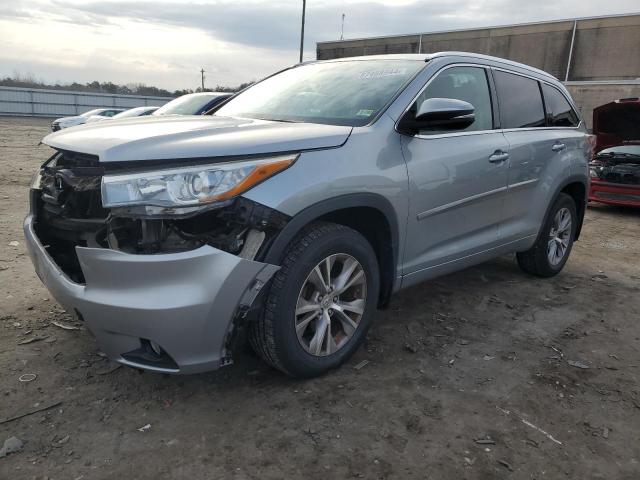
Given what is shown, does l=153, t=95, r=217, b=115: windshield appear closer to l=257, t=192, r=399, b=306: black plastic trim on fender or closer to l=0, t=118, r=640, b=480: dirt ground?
l=0, t=118, r=640, b=480: dirt ground

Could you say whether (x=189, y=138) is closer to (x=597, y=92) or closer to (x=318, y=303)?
(x=318, y=303)

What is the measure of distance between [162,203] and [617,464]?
227 centimetres

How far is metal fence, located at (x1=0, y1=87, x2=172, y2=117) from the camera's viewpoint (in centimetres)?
3488

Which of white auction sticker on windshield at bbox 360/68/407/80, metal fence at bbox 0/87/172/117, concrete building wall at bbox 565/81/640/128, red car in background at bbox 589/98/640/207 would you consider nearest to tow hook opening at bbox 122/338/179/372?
white auction sticker on windshield at bbox 360/68/407/80

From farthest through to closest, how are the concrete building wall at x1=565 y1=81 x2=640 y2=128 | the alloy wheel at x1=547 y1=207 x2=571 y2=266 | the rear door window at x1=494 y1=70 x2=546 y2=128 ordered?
the concrete building wall at x1=565 y1=81 x2=640 y2=128, the alloy wheel at x1=547 y1=207 x2=571 y2=266, the rear door window at x1=494 y1=70 x2=546 y2=128

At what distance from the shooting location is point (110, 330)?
7.61ft

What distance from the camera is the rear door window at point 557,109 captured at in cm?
445

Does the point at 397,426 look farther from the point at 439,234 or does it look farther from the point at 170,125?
the point at 170,125

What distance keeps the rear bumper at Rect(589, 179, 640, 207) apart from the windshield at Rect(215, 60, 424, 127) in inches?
255

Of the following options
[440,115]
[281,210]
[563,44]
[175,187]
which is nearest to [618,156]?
[440,115]

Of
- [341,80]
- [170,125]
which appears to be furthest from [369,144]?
[170,125]

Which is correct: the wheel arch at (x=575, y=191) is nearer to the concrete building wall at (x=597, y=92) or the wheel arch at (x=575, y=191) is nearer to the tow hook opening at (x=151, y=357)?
the tow hook opening at (x=151, y=357)

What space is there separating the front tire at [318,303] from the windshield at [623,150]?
7.60m

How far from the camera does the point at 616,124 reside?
9305 millimetres
